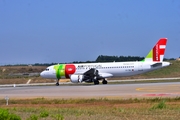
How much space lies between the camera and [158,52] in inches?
2057

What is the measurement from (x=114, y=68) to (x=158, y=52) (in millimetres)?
6112

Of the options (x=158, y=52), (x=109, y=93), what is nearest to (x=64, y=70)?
(x=158, y=52)

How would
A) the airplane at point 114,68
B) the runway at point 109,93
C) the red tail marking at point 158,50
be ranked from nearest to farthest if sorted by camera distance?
the runway at point 109,93 < the airplane at point 114,68 < the red tail marking at point 158,50

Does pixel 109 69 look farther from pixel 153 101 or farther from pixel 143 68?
pixel 153 101

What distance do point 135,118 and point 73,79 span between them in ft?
119

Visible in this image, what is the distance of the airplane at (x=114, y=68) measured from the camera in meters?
51.3

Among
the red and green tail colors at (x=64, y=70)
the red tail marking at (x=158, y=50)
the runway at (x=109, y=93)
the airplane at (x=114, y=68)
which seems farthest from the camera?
the red and green tail colors at (x=64, y=70)

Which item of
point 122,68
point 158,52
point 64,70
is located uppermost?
point 158,52

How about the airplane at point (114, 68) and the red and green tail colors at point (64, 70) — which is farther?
the red and green tail colors at point (64, 70)

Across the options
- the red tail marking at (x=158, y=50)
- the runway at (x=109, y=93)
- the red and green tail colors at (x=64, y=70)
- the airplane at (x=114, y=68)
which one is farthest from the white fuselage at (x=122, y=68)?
the runway at (x=109, y=93)

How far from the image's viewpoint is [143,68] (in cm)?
5134

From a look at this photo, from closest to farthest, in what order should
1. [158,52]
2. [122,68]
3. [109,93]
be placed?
1. [109,93]
2. [122,68]
3. [158,52]

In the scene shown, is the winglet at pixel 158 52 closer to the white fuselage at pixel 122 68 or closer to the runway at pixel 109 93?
the white fuselage at pixel 122 68

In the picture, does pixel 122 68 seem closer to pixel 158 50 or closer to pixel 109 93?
pixel 158 50
